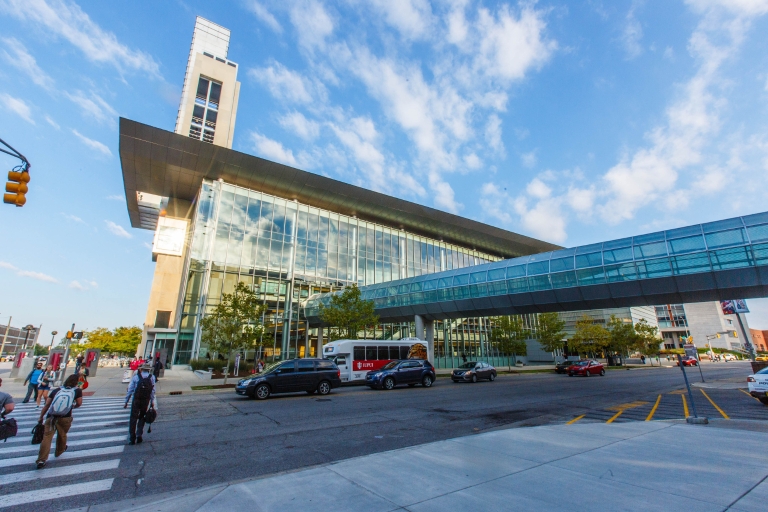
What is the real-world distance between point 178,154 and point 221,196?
227 inches

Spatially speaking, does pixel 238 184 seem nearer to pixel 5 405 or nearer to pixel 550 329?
pixel 5 405

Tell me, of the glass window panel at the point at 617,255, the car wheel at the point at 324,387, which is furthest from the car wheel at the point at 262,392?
the glass window panel at the point at 617,255

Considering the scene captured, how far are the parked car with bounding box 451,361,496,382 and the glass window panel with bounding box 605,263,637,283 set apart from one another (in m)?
10.7

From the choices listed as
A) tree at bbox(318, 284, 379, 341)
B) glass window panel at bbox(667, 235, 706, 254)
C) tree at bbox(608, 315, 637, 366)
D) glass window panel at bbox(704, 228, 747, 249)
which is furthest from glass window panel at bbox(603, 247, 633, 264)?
tree at bbox(608, 315, 637, 366)

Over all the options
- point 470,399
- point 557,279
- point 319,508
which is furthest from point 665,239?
point 319,508

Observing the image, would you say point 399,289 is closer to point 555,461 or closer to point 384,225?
point 384,225

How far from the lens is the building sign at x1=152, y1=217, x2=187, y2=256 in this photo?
35.6 m

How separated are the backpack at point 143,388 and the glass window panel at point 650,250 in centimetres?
2533

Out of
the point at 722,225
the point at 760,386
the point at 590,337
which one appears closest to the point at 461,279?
the point at 722,225

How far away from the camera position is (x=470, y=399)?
53.1 ft

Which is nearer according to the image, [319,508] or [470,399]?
[319,508]

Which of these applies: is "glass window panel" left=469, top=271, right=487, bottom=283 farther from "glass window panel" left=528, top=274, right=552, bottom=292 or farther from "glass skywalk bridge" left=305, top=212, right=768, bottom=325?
"glass window panel" left=528, top=274, right=552, bottom=292

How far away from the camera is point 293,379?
1794 cm

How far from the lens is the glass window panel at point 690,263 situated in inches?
792
